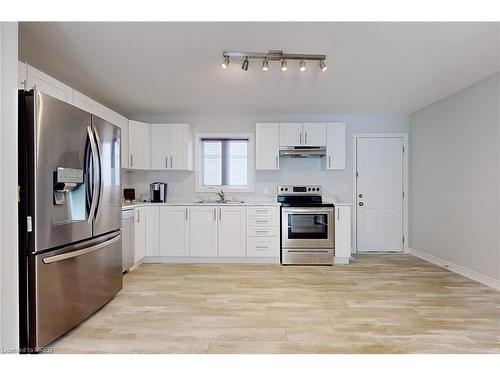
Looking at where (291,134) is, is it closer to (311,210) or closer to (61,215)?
(311,210)

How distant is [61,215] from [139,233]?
6.96 ft

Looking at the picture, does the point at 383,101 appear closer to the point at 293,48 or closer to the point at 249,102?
the point at 249,102

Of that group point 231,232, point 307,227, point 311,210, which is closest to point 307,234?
point 307,227

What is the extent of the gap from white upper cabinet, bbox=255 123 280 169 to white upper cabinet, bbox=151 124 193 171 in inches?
43.9

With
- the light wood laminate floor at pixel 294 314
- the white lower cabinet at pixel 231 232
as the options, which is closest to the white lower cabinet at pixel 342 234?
the light wood laminate floor at pixel 294 314

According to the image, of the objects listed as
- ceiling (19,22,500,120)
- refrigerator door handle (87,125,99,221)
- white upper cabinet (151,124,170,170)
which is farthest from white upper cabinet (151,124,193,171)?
refrigerator door handle (87,125,99,221)

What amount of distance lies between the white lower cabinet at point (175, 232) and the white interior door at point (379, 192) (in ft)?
9.42

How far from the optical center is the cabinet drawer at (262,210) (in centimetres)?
431

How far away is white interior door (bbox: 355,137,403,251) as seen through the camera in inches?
195

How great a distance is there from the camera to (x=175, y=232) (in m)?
4.32

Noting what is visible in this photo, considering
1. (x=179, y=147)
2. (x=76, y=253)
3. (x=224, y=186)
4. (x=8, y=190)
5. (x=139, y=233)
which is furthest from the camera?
(x=224, y=186)

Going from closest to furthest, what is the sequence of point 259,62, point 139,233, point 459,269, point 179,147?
1. point 259,62
2. point 459,269
3. point 139,233
4. point 179,147

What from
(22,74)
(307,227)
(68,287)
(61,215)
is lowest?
(68,287)

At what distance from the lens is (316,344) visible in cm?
204
